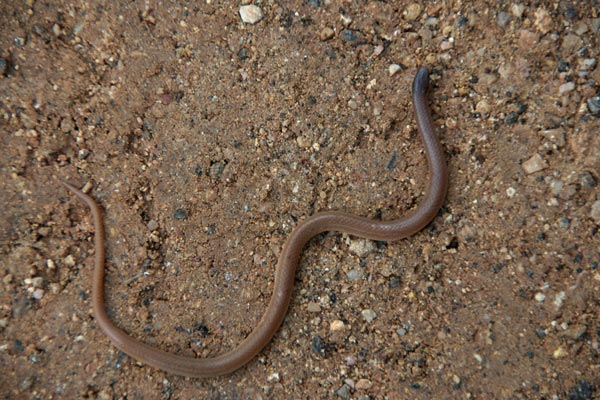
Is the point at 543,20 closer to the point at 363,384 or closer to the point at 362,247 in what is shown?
the point at 362,247

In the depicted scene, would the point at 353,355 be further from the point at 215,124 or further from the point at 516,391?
the point at 215,124

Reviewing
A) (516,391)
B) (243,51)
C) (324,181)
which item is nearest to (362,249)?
(324,181)

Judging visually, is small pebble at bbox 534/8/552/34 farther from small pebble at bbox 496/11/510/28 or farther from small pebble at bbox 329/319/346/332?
small pebble at bbox 329/319/346/332

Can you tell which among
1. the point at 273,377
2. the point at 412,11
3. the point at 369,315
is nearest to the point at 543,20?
the point at 412,11

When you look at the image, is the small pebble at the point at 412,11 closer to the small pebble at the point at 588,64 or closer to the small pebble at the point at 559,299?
the small pebble at the point at 588,64

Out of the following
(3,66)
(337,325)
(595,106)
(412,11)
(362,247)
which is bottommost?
(337,325)

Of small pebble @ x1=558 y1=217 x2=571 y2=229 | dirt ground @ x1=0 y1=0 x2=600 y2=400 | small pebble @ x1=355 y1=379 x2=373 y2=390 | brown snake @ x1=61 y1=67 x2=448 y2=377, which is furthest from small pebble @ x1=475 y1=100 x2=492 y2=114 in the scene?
small pebble @ x1=355 y1=379 x2=373 y2=390
